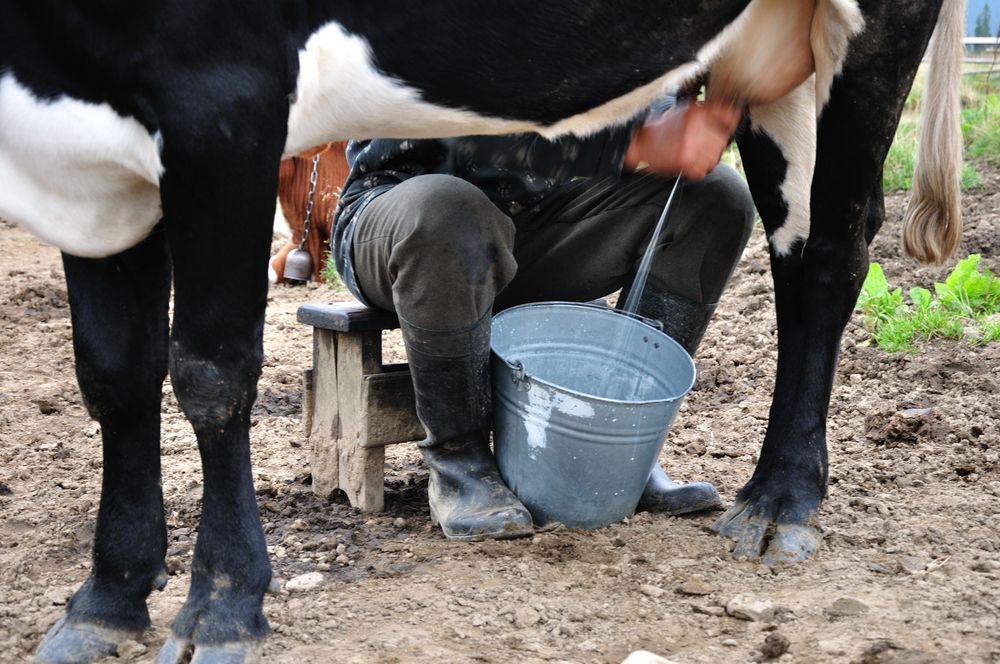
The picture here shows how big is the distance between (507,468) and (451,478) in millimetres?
146

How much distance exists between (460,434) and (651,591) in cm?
64

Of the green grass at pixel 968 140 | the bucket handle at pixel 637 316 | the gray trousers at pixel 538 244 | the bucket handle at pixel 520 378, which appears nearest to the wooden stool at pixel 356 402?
the gray trousers at pixel 538 244

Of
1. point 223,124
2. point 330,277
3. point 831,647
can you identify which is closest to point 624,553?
point 831,647

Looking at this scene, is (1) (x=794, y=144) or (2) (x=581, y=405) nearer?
(2) (x=581, y=405)

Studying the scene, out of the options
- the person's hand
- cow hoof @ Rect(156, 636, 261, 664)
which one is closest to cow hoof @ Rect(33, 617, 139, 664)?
cow hoof @ Rect(156, 636, 261, 664)

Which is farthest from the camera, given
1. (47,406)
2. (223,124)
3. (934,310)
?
(934,310)

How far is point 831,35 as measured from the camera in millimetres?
2764

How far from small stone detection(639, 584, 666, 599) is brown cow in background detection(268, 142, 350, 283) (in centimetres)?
378

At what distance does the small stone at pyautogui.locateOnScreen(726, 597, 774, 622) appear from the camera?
2.43m

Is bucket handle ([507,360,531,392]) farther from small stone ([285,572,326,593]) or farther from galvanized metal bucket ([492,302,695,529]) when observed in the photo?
small stone ([285,572,326,593])

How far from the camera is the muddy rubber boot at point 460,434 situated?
2.80 meters

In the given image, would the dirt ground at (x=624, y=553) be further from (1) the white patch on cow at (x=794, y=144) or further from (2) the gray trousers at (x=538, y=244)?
(1) the white patch on cow at (x=794, y=144)

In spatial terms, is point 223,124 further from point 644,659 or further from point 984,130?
point 984,130

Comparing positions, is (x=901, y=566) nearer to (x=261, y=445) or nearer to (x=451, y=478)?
(x=451, y=478)
